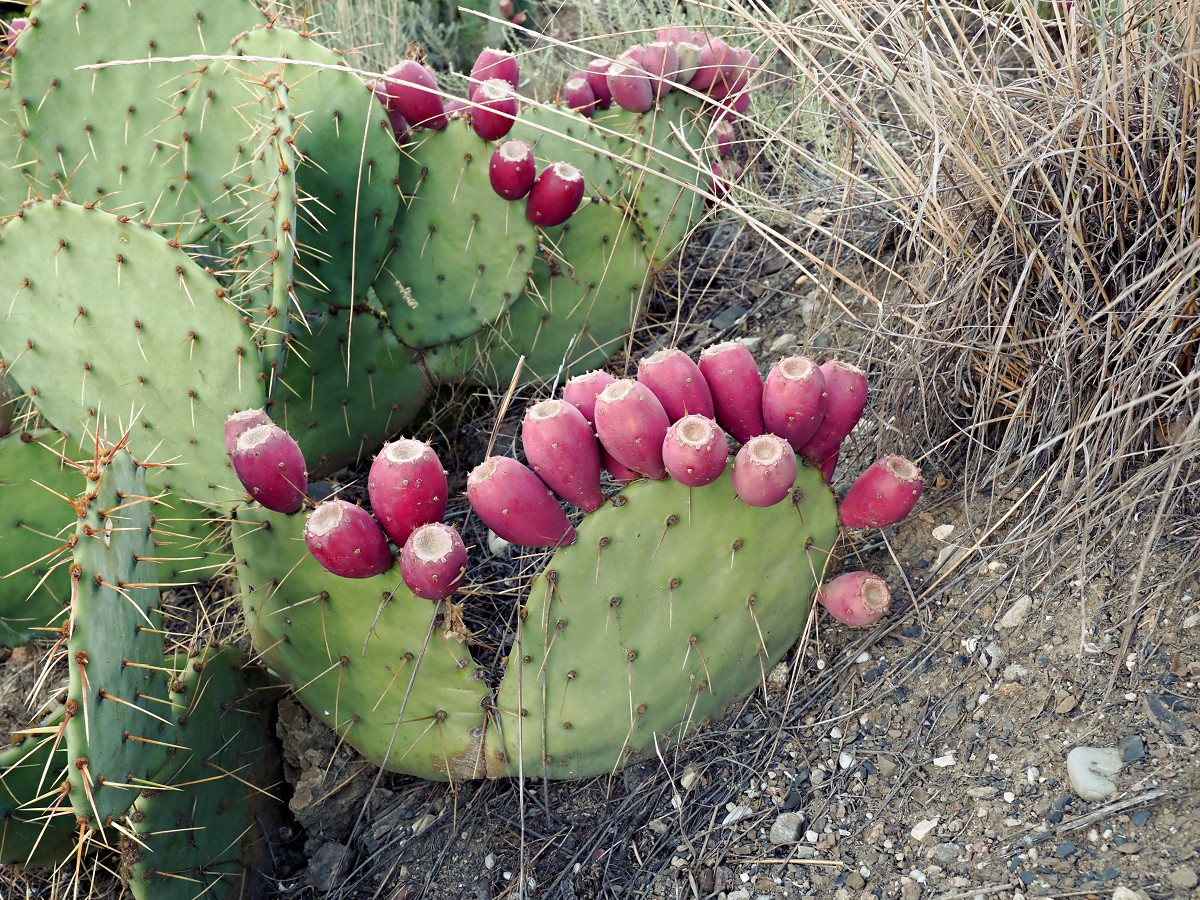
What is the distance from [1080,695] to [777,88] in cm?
215

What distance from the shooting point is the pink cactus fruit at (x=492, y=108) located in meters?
2.13

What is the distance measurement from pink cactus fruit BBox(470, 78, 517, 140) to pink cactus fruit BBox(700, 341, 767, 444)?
2.83 feet

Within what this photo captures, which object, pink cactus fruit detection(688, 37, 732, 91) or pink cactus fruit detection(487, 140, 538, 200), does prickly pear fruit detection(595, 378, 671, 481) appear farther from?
pink cactus fruit detection(688, 37, 732, 91)

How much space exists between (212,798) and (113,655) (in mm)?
418

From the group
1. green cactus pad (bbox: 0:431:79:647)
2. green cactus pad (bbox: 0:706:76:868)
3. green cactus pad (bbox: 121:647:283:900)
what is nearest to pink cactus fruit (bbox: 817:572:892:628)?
green cactus pad (bbox: 121:647:283:900)

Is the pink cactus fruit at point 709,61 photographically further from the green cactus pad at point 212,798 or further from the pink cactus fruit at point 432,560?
the green cactus pad at point 212,798

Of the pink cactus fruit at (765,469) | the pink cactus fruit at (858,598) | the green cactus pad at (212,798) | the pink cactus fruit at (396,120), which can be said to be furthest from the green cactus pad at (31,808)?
the pink cactus fruit at (396,120)

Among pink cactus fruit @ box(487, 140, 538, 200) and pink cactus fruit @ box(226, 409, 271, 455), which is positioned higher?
pink cactus fruit @ box(487, 140, 538, 200)

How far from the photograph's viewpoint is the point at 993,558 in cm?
164

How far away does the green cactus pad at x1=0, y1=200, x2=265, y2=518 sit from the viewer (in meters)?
1.81

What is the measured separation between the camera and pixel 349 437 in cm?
232

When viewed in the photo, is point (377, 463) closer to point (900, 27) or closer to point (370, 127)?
point (370, 127)

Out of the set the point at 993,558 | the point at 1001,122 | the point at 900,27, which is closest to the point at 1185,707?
the point at 993,558

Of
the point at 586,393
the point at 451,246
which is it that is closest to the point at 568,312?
the point at 451,246
